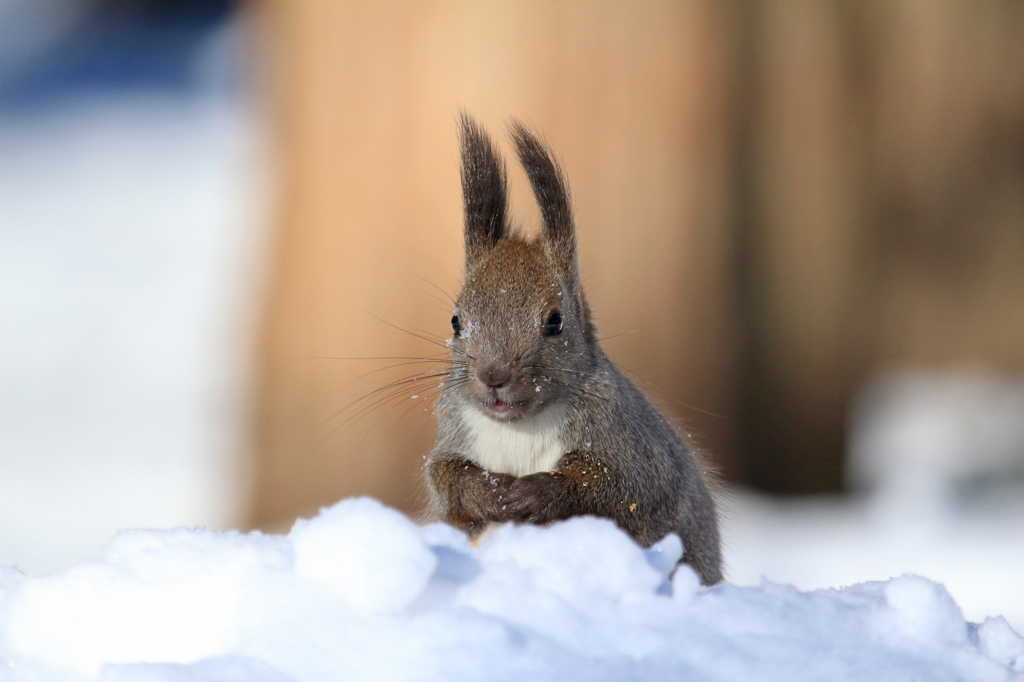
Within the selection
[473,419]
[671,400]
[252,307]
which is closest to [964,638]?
[473,419]

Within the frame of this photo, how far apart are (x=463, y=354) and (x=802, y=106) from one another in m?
2.82

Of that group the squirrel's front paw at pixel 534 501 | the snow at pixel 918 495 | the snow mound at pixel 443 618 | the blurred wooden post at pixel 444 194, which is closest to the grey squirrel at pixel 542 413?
the squirrel's front paw at pixel 534 501

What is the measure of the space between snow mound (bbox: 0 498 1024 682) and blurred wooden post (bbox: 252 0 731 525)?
102 inches

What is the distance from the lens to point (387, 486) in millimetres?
3914

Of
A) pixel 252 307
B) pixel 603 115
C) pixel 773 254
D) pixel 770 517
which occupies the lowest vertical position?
pixel 770 517

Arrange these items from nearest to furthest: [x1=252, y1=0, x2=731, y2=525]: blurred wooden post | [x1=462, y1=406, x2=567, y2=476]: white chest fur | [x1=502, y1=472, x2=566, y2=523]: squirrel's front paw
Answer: [x1=502, y1=472, x2=566, y2=523]: squirrel's front paw → [x1=462, y1=406, x2=567, y2=476]: white chest fur → [x1=252, y1=0, x2=731, y2=525]: blurred wooden post

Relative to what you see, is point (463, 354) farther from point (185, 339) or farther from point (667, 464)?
point (185, 339)

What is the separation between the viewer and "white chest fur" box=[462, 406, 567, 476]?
5.95ft

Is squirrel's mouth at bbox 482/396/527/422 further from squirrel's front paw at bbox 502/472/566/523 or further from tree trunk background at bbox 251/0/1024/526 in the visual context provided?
tree trunk background at bbox 251/0/1024/526

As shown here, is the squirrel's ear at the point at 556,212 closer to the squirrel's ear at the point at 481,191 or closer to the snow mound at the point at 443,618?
the squirrel's ear at the point at 481,191

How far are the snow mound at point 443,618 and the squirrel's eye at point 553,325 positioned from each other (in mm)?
773

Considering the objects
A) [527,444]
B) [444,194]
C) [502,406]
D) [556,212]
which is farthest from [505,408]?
[444,194]

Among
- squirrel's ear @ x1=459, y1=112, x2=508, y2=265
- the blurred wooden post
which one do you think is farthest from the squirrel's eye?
the blurred wooden post

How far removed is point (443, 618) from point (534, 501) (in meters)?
0.71
